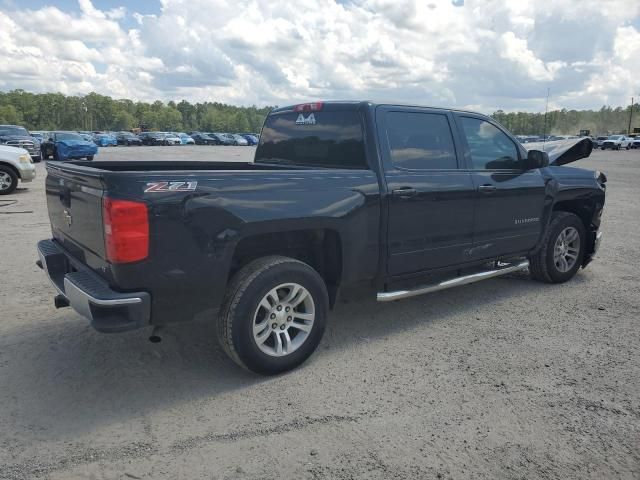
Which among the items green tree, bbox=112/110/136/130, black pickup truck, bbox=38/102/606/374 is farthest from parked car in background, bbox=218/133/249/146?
green tree, bbox=112/110/136/130

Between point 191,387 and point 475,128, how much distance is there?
11.4 feet

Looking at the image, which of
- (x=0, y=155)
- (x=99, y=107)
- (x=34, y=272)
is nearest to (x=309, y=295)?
(x=34, y=272)

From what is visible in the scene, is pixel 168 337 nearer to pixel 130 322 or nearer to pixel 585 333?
pixel 130 322

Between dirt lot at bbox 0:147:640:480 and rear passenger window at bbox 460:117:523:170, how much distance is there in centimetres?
144

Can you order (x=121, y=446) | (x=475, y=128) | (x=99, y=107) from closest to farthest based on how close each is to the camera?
(x=121, y=446), (x=475, y=128), (x=99, y=107)

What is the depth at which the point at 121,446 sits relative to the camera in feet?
9.60

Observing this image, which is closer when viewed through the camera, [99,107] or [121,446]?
[121,446]

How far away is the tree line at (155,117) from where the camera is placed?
137875mm

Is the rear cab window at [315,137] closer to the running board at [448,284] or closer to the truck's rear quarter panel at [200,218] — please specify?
the truck's rear quarter panel at [200,218]

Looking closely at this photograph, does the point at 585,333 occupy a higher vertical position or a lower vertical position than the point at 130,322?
lower

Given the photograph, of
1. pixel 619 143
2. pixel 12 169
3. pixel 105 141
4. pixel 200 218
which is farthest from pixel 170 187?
pixel 619 143

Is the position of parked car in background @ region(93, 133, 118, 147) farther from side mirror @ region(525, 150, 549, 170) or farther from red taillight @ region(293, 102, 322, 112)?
side mirror @ region(525, 150, 549, 170)

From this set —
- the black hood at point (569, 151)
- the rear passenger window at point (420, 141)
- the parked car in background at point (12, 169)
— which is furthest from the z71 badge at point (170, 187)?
the parked car in background at point (12, 169)

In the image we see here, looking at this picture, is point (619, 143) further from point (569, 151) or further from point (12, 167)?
point (12, 167)
